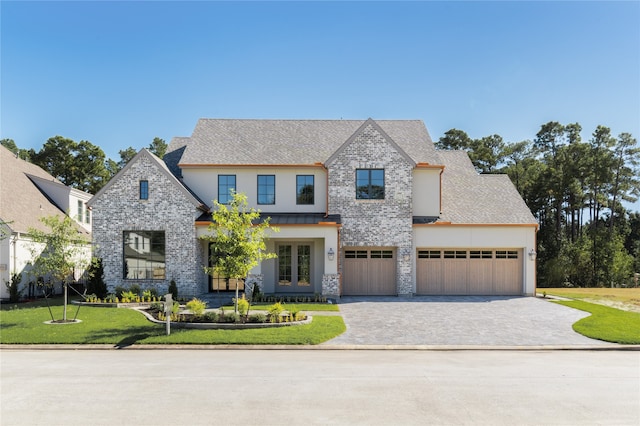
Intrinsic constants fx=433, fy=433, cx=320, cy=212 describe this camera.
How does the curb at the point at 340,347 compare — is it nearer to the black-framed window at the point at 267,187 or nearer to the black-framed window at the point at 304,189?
the black-framed window at the point at 304,189

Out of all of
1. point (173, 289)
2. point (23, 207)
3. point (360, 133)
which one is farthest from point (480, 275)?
point (23, 207)

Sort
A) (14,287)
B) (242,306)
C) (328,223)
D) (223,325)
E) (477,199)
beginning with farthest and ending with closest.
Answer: (477,199) < (328,223) < (14,287) < (242,306) < (223,325)

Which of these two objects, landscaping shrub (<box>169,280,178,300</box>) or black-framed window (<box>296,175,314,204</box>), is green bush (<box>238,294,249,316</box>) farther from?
black-framed window (<box>296,175,314,204</box>)

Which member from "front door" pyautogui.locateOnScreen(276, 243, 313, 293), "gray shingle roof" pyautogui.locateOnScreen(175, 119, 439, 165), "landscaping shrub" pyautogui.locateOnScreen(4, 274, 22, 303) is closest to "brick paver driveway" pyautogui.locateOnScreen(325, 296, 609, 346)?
"front door" pyautogui.locateOnScreen(276, 243, 313, 293)

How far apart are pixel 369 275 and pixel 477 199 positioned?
8198mm

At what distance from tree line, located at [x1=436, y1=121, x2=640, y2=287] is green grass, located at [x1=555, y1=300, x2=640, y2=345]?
22.8 meters

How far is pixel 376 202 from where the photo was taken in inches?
932

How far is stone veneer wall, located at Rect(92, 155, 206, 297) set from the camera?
883 inches

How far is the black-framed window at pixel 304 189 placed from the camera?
81.1 ft

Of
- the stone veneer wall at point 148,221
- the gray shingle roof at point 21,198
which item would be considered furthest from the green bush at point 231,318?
the gray shingle roof at point 21,198

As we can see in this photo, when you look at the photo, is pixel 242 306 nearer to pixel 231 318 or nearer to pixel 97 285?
pixel 231 318
